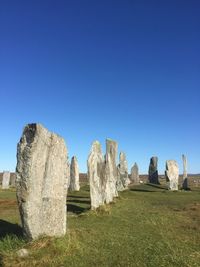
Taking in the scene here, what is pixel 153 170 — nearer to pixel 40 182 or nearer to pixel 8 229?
pixel 8 229

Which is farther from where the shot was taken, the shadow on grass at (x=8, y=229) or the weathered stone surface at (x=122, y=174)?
the weathered stone surface at (x=122, y=174)

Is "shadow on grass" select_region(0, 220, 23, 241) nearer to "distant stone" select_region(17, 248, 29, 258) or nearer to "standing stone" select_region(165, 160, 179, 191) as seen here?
"distant stone" select_region(17, 248, 29, 258)

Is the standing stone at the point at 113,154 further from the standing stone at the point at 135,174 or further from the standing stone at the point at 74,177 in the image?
the standing stone at the point at 135,174

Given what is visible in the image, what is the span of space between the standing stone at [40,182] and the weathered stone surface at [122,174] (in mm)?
21335

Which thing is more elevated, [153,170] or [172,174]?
[153,170]

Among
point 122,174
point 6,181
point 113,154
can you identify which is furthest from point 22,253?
point 6,181

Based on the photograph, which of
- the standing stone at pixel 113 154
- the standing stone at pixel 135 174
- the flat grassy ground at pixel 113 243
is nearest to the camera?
the flat grassy ground at pixel 113 243

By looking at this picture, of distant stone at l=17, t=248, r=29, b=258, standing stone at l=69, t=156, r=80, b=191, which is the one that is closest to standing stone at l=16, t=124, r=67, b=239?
distant stone at l=17, t=248, r=29, b=258

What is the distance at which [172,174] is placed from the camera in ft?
119

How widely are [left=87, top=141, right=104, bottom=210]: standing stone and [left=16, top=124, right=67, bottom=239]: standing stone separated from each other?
22.5 feet

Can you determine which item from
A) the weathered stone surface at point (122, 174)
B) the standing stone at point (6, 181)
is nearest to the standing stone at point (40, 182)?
the weathered stone surface at point (122, 174)

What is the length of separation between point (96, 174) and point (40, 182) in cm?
917

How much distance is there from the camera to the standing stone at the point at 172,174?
35844 millimetres

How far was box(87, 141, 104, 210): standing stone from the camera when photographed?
19891 millimetres
